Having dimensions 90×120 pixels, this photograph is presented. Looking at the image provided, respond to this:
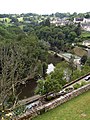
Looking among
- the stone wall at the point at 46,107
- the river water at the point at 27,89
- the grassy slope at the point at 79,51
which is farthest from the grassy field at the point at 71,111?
the grassy slope at the point at 79,51

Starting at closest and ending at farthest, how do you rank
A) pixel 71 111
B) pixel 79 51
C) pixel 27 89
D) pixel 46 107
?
1. pixel 71 111
2. pixel 46 107
3. pixel 27 89
4. pixel 79 51

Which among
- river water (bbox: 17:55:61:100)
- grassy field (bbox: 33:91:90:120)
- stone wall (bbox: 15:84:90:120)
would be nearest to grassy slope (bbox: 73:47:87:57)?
river water (bbox: 17:55:61:100)

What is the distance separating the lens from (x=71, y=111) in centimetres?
1170

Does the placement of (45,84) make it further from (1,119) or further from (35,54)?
(35,54)

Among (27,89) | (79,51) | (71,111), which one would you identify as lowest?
(79,51)

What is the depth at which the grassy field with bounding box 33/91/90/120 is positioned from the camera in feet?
36.4

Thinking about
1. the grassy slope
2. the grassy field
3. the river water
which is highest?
the grassy field

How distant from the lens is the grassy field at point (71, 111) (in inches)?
437

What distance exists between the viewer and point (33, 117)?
11.3 meters

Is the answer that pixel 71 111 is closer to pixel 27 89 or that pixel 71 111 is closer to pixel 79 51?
pixel 27 89

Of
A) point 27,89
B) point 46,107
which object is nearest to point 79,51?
point 27,89

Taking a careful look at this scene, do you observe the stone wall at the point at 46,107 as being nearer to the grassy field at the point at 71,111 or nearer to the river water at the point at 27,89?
the grassy field at the point at 71,111

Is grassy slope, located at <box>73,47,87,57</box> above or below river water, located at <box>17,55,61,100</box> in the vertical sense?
below

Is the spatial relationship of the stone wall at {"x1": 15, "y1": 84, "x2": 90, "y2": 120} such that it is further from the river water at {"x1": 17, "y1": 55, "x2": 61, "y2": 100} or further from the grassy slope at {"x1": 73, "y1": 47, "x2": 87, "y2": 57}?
the grassy slope at {"x1": 73, "y1": 47, "x2": 87, "y2": 57}
